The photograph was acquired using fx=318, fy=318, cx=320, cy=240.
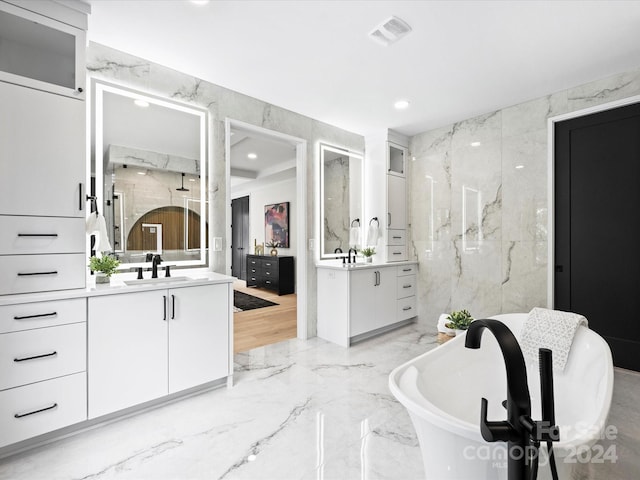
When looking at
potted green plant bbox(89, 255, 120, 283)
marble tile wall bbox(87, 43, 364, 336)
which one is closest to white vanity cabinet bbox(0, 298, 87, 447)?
potted green plant bbox(89, 255, 120, 283)

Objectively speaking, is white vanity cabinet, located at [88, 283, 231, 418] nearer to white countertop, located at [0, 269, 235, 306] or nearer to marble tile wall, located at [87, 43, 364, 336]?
white countertop, located at [0, 269, 235, 306]

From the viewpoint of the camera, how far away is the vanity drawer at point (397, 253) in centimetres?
419

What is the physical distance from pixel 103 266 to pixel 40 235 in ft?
1.28

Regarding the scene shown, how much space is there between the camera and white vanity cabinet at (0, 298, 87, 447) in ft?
5.51

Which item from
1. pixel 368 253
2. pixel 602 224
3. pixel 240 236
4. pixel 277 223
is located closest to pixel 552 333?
pixel 602 224

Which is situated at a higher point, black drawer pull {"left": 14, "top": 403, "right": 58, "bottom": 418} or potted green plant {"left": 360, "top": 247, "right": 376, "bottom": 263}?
potted green plant {"left": 360, "top": 247, "right": 376, "bottom": 263}

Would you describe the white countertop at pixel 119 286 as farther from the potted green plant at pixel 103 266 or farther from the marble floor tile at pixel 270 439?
the marble floor tile at pixel 270 439

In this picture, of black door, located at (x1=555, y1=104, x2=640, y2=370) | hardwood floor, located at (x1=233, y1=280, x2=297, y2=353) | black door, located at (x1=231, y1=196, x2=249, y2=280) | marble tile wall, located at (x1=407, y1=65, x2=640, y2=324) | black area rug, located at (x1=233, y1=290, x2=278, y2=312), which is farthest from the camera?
black door, located at (x1=231, y1=196, x2=249, y2=280)

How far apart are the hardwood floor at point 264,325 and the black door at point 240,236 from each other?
3024mm

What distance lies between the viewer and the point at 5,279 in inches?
68.6

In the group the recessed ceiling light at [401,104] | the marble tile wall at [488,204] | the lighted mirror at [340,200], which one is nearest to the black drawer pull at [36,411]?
the lighted mirror at [340,200]

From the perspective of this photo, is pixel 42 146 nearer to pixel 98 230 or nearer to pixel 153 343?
pixel 98 230

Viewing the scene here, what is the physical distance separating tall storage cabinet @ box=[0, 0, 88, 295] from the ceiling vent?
1851 mm

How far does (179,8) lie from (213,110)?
969 millimetres
